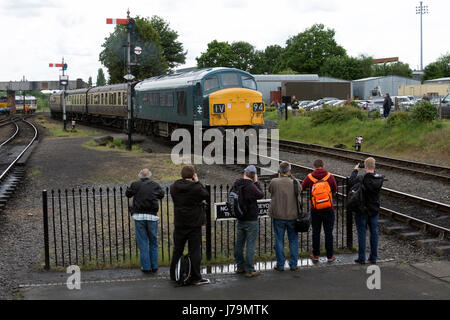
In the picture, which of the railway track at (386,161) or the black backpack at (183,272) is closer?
the black backpack at (183,272)

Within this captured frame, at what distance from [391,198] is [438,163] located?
7.51 metres

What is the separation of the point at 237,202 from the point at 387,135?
19.0 metres

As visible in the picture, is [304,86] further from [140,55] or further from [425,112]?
[425,112]

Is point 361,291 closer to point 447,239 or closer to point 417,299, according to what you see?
point 417,299

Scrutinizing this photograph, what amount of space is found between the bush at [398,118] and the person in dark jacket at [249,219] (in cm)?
1888

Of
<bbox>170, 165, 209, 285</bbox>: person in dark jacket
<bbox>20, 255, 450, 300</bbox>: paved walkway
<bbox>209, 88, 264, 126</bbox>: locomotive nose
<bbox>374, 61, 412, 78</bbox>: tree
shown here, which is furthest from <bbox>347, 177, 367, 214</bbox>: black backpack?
<bbox>374, 61, 412, 78</bbox>: tree

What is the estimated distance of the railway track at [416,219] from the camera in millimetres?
9962

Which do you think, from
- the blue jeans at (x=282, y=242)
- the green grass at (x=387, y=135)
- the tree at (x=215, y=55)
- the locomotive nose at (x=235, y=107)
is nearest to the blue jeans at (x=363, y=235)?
the blue jeans at (x=282, y=242)

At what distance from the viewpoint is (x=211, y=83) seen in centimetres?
2108

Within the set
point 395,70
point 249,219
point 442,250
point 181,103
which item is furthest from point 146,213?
point 395,70

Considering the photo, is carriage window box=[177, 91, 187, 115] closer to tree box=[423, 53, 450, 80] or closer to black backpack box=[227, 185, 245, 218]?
black backpack box=[227, 185, 245, 218]

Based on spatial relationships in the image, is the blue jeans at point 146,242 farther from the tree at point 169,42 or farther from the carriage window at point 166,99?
the tree at point 169,42

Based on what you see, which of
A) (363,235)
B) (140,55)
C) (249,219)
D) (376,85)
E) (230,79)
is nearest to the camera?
(249,219)
